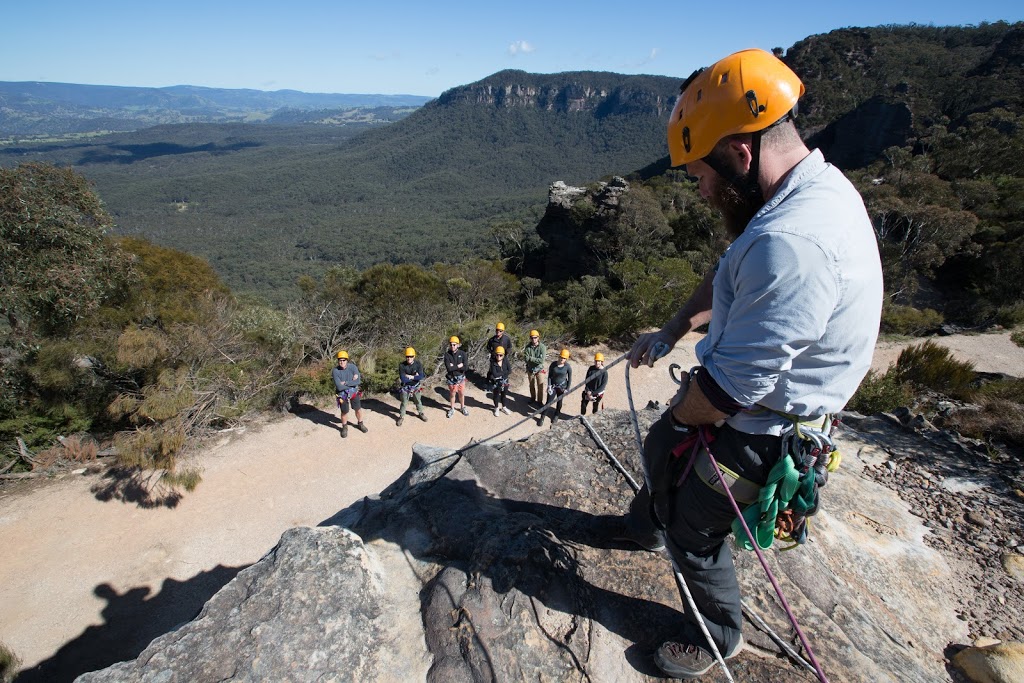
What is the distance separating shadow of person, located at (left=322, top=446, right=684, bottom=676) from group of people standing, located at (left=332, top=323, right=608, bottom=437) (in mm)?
5186

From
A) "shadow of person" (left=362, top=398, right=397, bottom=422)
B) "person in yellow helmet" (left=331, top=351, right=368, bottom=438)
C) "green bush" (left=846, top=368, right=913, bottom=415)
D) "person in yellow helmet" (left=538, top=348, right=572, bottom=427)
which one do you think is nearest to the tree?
"person in yellow helmet" (left=331, top=351, right=368, bottom=438)

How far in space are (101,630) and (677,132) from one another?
24.1ft

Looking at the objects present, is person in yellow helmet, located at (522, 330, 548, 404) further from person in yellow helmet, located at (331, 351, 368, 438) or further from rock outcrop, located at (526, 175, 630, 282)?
rock outcrop, located at (526, 175, 630, 282)

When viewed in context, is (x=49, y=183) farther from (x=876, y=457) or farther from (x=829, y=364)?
(x=876, y=457)

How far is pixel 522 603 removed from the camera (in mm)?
2666

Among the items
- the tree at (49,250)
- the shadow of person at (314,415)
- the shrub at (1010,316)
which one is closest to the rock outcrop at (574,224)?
the shrub at (1010,316)

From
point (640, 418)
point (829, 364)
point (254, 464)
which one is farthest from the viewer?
point (254, 464)

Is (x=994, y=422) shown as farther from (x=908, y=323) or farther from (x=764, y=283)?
(x=908, y=323)

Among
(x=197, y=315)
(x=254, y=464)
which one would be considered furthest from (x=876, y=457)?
(x=197, y=315)

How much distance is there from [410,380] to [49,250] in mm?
5701

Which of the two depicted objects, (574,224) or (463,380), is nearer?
(463,380)

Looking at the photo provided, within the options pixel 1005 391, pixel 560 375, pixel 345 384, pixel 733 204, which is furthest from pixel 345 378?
pixel 1005 391

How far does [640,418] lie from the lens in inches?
196

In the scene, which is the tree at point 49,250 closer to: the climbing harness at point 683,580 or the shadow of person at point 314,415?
the shadow of person at point 314,415
